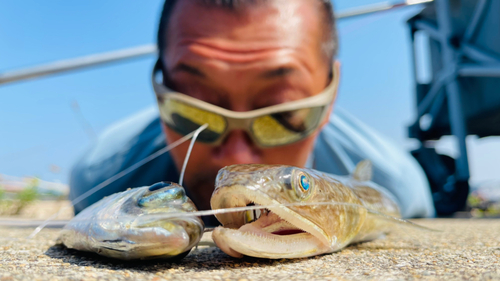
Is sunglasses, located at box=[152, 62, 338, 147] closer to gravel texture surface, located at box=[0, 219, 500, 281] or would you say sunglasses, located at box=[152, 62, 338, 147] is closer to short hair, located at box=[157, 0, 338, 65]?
short hair, located at box=[157, 0, 338, 65]

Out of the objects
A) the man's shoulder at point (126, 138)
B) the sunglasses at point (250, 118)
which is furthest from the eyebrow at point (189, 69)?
the man's shoulder at point (126, 138)

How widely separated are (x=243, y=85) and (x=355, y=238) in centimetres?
117

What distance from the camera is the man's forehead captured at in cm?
233

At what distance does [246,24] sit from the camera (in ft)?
7.63

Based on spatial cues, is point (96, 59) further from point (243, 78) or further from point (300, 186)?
point (300, 186)

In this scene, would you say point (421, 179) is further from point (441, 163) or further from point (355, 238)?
point (355, 238)

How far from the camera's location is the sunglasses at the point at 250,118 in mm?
2307

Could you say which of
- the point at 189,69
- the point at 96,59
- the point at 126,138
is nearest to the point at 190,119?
the point at 189,69

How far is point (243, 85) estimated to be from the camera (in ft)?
7.53

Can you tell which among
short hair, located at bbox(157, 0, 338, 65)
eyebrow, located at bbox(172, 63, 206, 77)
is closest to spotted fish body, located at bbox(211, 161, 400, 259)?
eyebrow, located at bbox(172, 63, 206, 77)

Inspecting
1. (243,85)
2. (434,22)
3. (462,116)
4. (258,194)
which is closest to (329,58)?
(243,85)

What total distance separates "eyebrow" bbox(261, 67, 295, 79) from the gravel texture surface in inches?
47.5

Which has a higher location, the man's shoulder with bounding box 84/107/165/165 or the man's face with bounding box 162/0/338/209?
the man's face with bounding box 162/0/338/209

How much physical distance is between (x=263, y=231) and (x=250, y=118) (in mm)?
1145
